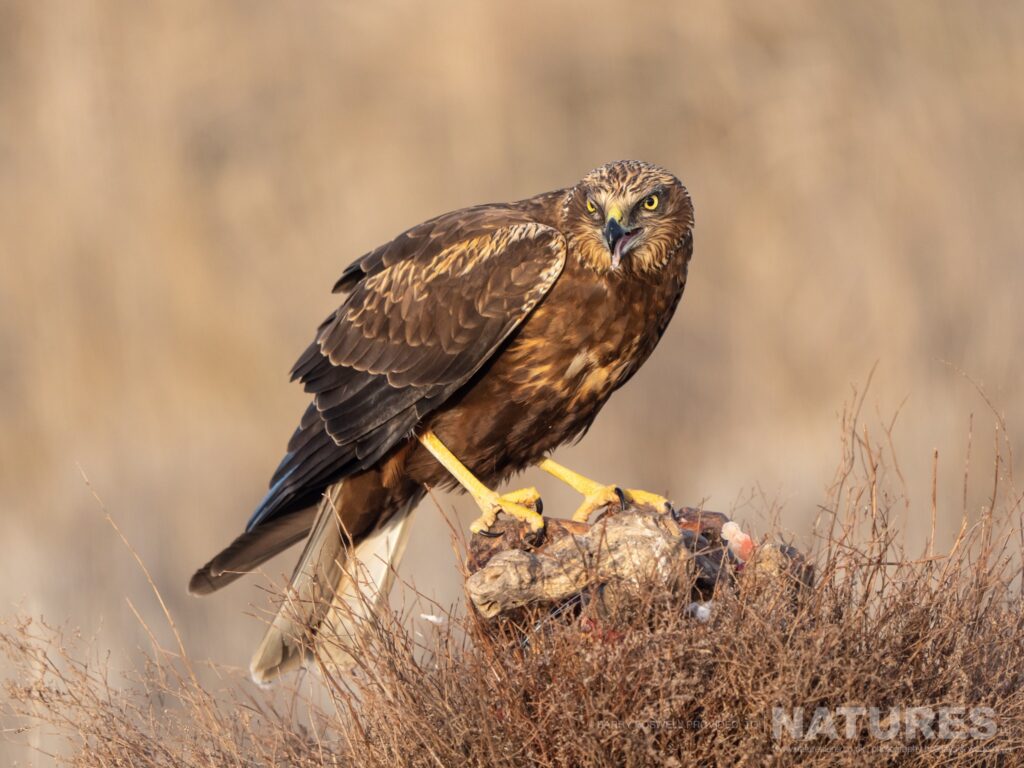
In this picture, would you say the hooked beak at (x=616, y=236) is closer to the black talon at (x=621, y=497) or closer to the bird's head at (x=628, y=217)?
the bird's head at (x=628, y=217)

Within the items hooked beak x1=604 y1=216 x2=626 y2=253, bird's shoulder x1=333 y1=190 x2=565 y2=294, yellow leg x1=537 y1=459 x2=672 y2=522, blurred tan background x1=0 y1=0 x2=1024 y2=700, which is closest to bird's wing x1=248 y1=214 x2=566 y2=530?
bird's shoulder x1=333 y1=190 x2=565 y2=294

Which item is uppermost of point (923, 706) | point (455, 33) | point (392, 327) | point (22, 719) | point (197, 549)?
point (455, 33)

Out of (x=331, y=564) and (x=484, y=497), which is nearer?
(x=484, y=497)

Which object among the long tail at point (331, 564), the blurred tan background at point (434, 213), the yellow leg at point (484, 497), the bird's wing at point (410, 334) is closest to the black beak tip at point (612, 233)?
the bird's wing at point (410, 334)

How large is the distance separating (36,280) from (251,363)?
1756mm

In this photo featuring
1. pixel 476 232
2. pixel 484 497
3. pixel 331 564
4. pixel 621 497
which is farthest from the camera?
pixel 331 564

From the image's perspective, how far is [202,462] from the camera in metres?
10.4

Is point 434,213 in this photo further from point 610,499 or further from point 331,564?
point 610,499

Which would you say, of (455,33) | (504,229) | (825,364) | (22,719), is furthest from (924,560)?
(455,33)

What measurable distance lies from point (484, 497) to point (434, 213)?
6.88 metres

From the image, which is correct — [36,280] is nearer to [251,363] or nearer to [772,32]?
[251,363]

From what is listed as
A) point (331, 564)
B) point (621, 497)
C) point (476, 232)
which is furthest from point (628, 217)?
point (331, 564)

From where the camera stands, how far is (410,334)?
462 cm

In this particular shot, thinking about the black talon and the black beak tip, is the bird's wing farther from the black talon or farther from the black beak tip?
Result: the black talon
